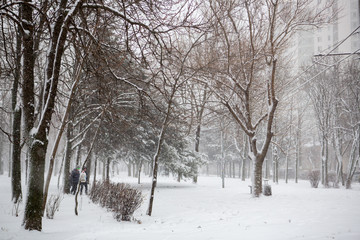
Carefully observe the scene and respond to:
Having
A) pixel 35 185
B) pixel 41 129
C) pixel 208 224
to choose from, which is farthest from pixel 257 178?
pixel 41 129

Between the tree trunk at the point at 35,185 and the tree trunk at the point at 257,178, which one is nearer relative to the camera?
the tree trunk at the point at 35,185

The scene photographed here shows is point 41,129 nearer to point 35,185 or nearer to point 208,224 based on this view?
point 35,185

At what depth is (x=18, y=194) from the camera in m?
10.2

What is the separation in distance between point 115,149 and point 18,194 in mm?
7312

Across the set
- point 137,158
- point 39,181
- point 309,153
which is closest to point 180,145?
point 137,158

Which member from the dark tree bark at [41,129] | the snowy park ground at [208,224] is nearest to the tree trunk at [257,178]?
the snowy park ground at [208,224]

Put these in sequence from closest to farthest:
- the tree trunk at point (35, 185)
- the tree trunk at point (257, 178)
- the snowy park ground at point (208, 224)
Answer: the snowy park ground at point (208, 224), the tree trunk at point (35, 185), the tree trunk at point (257, 178)

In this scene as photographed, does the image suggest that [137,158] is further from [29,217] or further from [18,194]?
[29,217]

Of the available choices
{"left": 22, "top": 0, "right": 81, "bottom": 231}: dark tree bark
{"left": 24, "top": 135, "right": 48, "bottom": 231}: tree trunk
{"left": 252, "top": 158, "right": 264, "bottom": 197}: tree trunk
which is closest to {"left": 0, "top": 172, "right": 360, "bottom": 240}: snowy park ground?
{"left": 24, "top": 135, "right": 48, "bottom": 231}: tree trunk

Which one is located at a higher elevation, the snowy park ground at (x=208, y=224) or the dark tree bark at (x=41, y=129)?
the dark tree bark at (x=41, y=129)

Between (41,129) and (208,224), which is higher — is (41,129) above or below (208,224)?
above

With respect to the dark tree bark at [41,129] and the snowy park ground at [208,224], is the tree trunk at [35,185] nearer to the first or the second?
the dark tree bark at [41,129]

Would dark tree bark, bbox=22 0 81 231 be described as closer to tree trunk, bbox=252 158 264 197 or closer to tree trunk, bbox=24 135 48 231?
tree trunk, bbox=24 135 48 231

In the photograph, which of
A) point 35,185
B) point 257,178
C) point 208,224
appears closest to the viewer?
point 35,185
